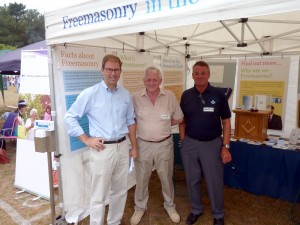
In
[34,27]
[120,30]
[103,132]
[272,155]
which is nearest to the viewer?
[120,30]

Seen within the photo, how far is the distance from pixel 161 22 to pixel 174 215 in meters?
2.20

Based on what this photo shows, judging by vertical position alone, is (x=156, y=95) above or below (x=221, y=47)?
below

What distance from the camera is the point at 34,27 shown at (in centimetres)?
3972

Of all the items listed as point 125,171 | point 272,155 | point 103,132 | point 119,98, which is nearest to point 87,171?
point 125,171

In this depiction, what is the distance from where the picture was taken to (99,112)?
234 cm

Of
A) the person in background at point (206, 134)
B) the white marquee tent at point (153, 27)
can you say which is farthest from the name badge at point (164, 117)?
the white marquee tent at point (153, 27)

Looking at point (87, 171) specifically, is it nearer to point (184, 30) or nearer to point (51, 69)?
point (51, 69)

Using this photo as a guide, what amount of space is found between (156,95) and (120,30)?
0.96 meters

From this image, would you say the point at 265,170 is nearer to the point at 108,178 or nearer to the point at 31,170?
the point at 108,178

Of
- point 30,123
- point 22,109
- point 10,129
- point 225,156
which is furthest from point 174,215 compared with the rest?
point 10,129

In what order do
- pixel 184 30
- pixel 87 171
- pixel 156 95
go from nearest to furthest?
1. pixel 156 95
2. pixel 87 171
3. pixel 184 30

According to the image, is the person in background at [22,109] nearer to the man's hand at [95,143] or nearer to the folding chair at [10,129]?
the man's hand at [95,143]

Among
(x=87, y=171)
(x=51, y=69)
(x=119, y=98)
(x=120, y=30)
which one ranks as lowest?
(x=87, y=171)

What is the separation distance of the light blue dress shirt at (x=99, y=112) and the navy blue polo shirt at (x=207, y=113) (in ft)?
2.49
